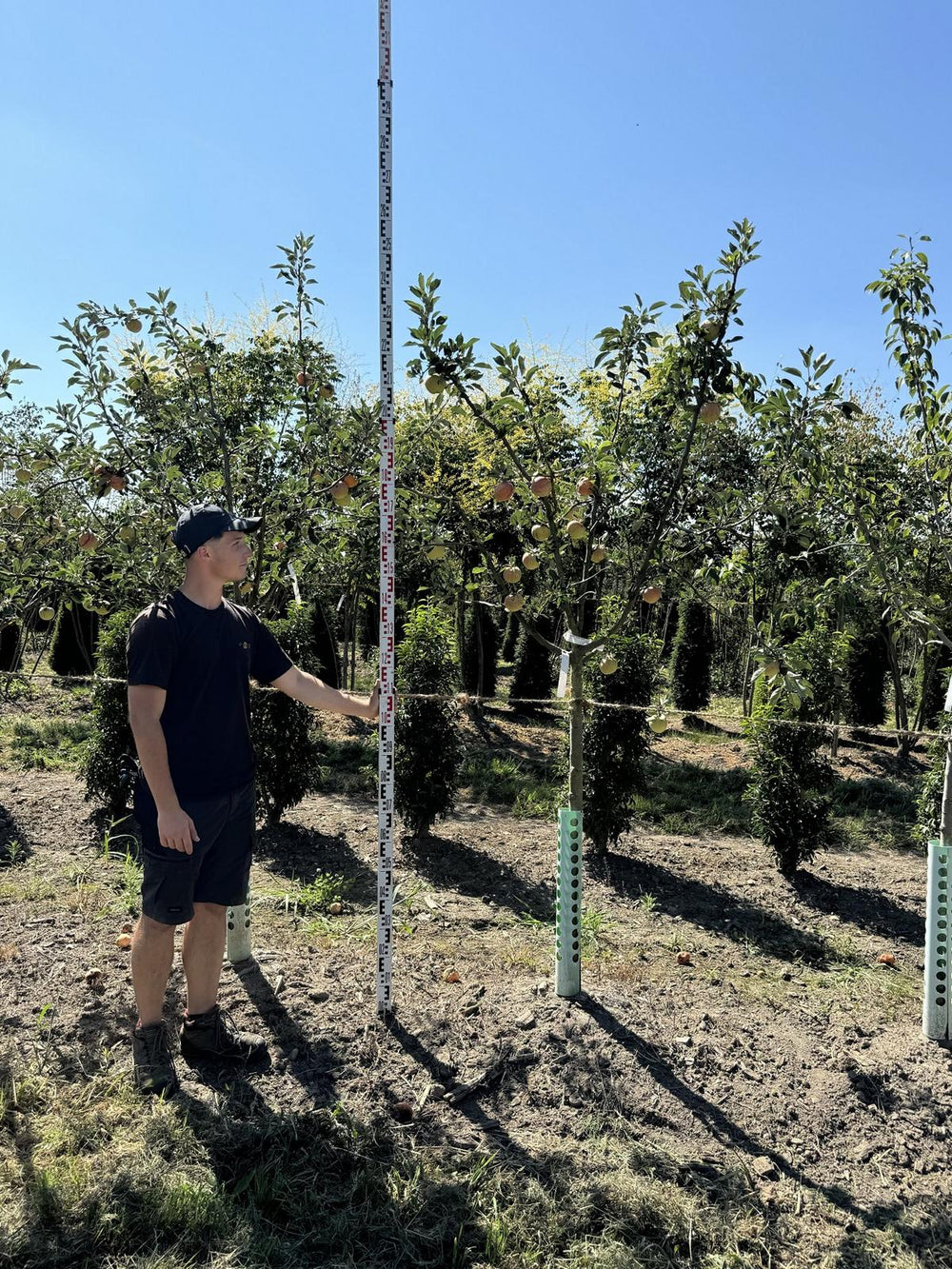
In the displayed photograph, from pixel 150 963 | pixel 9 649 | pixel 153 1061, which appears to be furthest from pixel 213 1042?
pixel 9 649

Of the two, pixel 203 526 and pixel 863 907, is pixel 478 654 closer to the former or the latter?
pixel 863 907

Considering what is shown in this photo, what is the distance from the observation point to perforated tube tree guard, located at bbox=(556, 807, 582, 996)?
335 centimetres

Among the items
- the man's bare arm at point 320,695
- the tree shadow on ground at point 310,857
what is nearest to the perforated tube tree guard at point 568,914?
the man's bare arm at point 320,695

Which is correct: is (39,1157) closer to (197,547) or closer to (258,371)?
(197,547)

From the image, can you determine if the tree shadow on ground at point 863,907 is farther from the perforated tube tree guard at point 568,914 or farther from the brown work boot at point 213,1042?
the brown work boot at point 213,1042

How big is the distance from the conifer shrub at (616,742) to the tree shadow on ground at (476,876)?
0.82 meters

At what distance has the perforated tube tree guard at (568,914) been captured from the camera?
11.0 ft

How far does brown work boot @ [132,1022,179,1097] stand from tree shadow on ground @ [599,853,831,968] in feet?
10.4

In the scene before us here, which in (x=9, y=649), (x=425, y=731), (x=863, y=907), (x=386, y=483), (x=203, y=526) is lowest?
(x=863, y=907)

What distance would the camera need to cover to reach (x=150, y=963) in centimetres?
278

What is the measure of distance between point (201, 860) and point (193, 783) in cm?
26

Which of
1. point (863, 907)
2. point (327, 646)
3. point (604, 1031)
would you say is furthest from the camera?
point (327, 646)

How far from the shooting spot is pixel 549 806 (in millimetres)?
7590

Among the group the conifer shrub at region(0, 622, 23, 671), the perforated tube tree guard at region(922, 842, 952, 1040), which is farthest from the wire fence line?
the conifer shrub at region(0, 622, 23, 671)
